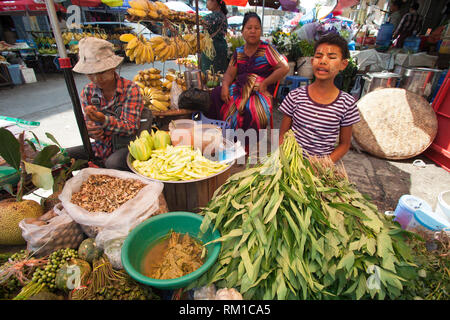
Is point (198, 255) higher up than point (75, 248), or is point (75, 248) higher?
point (198, 255)

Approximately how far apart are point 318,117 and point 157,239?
163 centimetres

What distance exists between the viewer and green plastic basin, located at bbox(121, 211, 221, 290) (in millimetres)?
1118

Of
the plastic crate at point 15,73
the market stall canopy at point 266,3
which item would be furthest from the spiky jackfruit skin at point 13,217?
the market stall canopy at point 266,3

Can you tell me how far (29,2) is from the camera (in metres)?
10.1

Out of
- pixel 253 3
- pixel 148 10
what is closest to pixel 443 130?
pixel 148 10

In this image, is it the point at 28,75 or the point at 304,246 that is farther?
the point at 28,75

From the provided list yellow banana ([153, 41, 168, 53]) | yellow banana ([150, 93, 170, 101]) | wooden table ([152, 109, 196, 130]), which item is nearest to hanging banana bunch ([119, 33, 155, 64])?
yellow banana ([153, 41, 168, 53])

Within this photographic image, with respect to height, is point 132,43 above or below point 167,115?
above

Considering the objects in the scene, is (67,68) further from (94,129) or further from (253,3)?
(253,3)

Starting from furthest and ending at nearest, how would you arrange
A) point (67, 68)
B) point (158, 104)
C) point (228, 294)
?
point (158, 104) < point (67, 68) < point (228, 294)

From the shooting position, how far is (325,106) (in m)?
1.99
